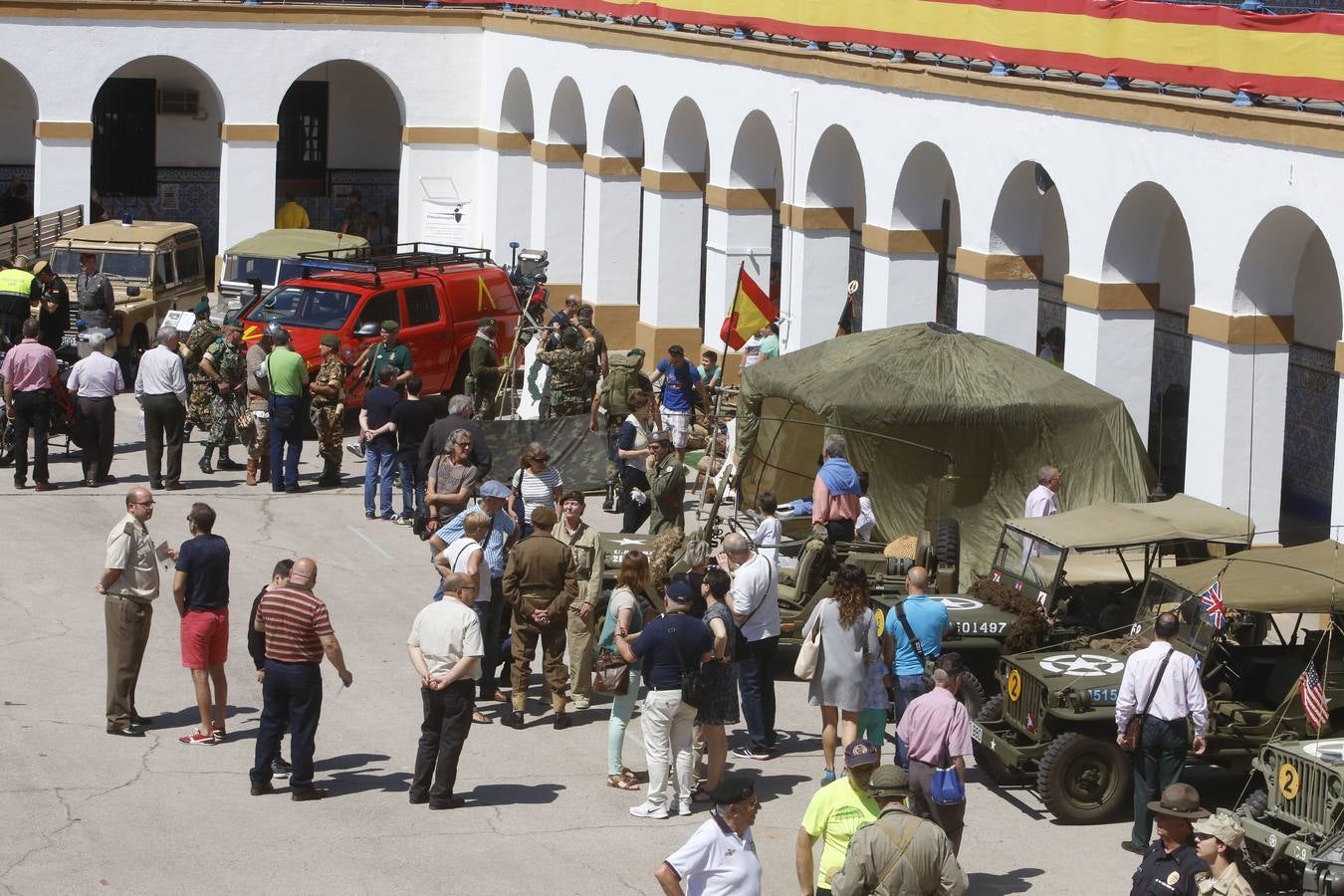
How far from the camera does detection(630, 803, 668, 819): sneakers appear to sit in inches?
496

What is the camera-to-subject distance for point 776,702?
1534 centimetres

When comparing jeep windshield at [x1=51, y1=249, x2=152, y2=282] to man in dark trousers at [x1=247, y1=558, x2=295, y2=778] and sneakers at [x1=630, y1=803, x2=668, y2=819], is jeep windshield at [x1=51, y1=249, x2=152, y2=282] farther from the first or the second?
sneakers at [x1=630, y1=803, x2=668, y2=819]

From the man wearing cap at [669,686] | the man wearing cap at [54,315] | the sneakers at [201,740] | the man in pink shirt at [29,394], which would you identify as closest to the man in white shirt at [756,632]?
the man wearing cap at [669,686]

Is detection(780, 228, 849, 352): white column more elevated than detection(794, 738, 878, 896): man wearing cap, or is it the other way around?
detection(780, 228, 849, 352): white column

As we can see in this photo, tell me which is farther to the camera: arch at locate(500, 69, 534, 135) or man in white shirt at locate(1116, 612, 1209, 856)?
arch at locate(500, 69, 534, 135)

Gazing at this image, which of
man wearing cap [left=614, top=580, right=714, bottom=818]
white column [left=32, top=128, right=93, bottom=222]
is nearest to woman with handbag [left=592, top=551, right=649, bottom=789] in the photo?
man wearing cap [left=614, top=580, right=714, bottom=818]

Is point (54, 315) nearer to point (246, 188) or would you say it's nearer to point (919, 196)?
point (919, 196)

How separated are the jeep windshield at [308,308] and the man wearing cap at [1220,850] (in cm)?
1597

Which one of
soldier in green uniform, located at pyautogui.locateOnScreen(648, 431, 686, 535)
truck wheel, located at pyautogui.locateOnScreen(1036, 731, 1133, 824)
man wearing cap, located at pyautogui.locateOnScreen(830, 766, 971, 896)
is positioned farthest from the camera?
soldier in green uniform, located at pyautogui.locateOnScreen(648, 431, 686, 535)

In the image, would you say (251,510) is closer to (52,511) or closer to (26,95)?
(52,511)

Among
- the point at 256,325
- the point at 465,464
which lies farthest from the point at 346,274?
the point at 465,464

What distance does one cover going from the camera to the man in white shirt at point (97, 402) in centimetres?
2089

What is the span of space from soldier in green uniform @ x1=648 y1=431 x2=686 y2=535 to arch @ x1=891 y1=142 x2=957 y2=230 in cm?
725

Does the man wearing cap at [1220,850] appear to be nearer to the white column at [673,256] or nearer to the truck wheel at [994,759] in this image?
the truck wheel at [994,759]
